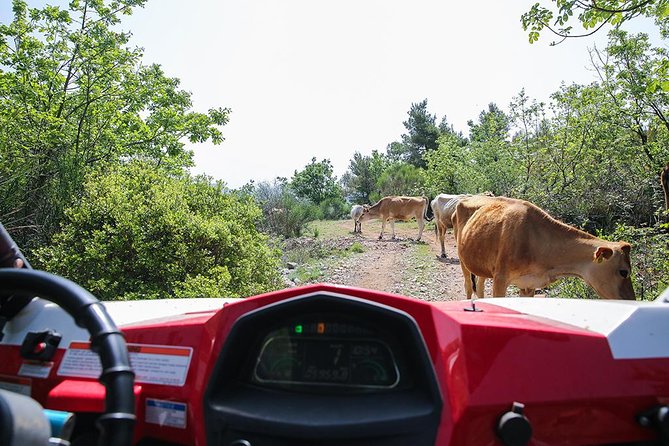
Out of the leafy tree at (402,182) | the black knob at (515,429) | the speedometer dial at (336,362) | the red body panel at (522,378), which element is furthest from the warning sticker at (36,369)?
the leafy tree at (402,182)

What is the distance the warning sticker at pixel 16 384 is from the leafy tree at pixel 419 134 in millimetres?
61584

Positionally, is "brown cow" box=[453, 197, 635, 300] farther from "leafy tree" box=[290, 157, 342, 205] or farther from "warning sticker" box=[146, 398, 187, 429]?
"leafy tree" box=[290, 157, 342, 205]

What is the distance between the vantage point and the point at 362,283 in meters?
13.3

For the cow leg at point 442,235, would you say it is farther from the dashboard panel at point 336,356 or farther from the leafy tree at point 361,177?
the leafy tree at point 361,177

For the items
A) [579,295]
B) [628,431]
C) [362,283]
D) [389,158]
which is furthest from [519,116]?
[389,158]

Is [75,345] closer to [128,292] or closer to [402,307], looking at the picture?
[402,307]

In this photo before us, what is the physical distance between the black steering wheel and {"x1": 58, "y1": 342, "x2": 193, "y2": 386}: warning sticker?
1.10ft

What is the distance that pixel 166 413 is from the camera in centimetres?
150

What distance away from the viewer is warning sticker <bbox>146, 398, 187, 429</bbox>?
1476 mm

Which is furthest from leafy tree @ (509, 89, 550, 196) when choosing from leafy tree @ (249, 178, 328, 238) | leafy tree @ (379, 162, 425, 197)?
leafy tree @ (379, 162, 425, 197)

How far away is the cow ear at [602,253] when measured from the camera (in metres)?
5.51

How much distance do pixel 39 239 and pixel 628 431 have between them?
7.78 metres

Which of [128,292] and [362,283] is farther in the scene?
[362,283]

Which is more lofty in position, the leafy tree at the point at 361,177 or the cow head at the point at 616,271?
the leafy tree at the point at 361,177
